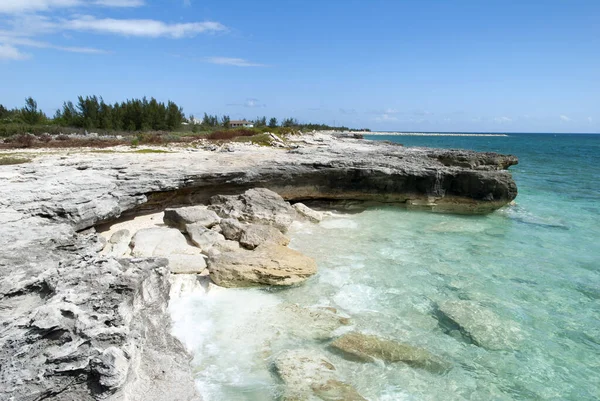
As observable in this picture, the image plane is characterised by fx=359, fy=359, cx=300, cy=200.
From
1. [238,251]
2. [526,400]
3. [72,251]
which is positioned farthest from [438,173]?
[72,251]

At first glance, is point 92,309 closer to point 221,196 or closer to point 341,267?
point 341,267

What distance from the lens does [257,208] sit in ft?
39.4

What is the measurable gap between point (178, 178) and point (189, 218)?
1784 mm

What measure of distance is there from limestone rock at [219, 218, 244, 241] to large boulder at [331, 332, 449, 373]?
4.91m

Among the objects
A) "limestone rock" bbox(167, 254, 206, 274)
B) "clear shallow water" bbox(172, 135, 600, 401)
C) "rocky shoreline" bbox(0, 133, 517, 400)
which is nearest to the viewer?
"rocky shoreline" bbox(0, 133, 517, 400)

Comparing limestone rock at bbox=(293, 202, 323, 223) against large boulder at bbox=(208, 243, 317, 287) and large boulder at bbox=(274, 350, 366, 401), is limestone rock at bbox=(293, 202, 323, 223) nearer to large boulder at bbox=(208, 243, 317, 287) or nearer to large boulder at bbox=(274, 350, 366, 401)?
large boulder at bbox=(208, 243, 317, 287)

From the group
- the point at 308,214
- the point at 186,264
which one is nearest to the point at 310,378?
the point at 186,264

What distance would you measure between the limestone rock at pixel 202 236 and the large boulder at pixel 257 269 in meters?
1.28

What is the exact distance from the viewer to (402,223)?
1365 cm

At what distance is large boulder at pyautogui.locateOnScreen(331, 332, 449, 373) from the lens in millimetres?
5723

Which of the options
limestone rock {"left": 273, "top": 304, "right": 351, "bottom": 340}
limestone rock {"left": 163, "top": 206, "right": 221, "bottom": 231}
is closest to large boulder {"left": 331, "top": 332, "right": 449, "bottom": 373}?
limestone rock {"left": 273, "top": 304, "right": 351, "bottom": 340}

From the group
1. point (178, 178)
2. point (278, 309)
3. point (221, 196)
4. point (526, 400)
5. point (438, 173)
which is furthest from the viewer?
point (438, 173)

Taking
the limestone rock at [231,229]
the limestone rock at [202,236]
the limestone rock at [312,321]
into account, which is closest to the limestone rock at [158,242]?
the limestone rock at [202,236]

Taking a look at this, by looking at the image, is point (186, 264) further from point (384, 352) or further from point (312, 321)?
point (384, 352)
